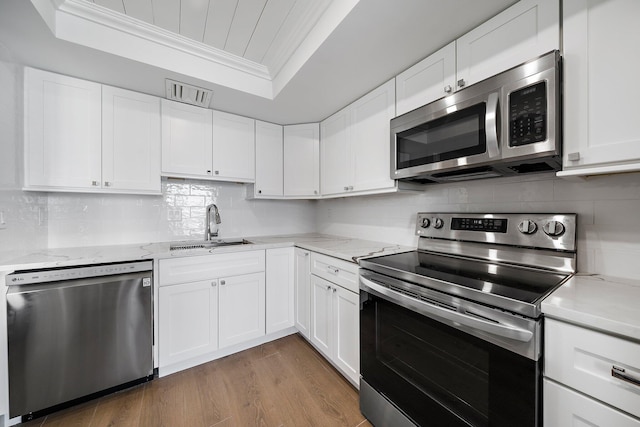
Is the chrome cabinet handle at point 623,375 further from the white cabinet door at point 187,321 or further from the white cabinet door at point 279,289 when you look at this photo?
the white cabinet door at point 187,321

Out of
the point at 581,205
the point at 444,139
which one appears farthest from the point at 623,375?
the point at 444,139

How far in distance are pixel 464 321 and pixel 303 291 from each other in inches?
58.3

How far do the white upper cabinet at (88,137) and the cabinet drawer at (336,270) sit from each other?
1492 mm

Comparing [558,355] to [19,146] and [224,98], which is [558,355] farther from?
[19,146]

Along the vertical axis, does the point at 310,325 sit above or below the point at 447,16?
below

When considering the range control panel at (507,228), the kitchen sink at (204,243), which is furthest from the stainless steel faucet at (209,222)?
the range control panel at (507,228)

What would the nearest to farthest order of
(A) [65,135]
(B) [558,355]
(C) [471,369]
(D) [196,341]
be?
1. (B) [558,355]
2. (C) [471,369]
3. (A) [65,135]
4. (D) [196,341]

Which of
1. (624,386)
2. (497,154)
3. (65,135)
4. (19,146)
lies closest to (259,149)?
(65,135)

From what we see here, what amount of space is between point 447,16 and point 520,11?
31 cm

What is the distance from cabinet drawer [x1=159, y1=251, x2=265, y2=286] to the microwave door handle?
6.02 ft

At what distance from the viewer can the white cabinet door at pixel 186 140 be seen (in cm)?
210

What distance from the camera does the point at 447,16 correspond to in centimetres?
124

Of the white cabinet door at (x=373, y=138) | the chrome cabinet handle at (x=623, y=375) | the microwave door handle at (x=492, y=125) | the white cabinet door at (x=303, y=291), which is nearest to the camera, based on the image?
the chrome cabinet handle at (x=623, y=375)

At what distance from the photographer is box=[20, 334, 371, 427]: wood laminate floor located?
4.73ft
